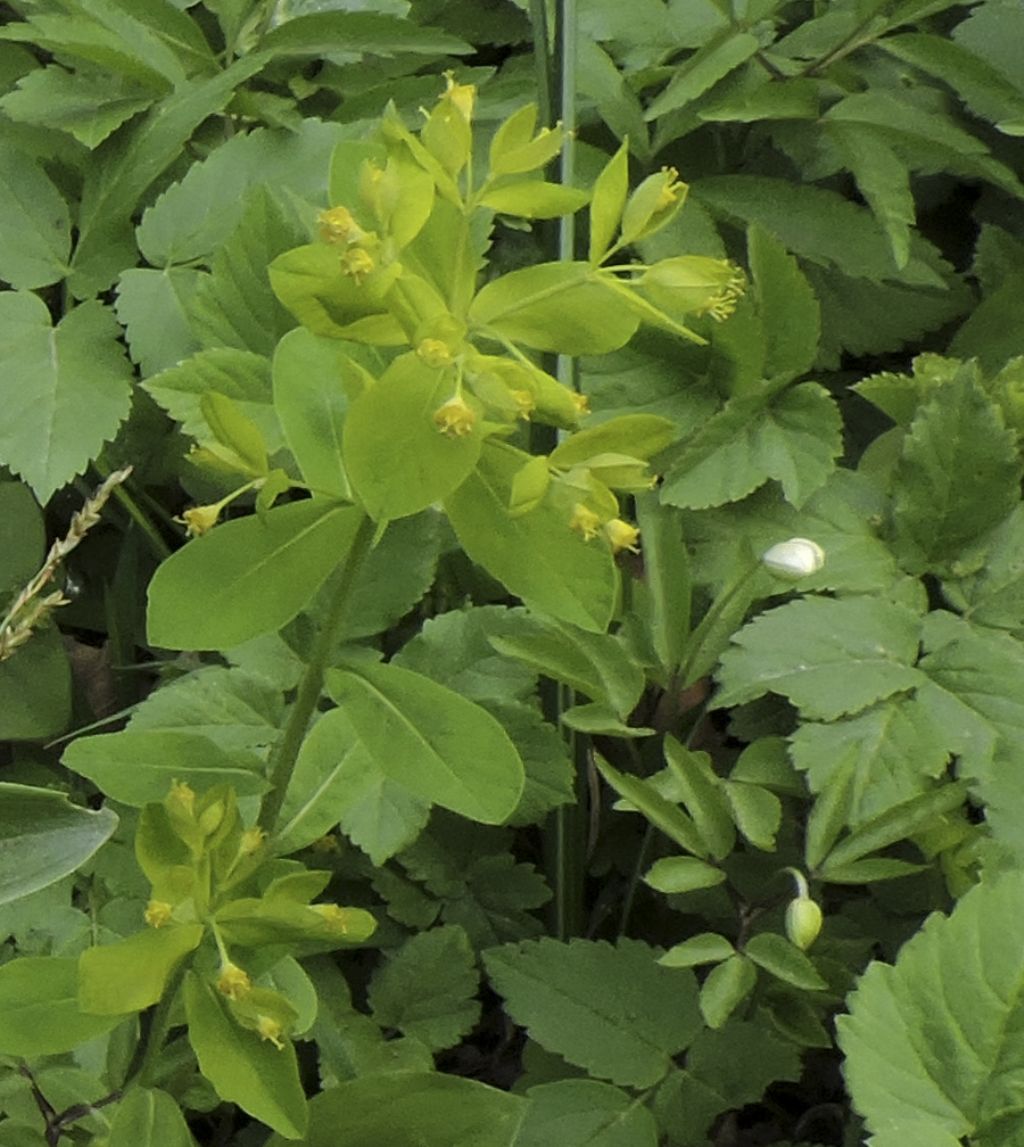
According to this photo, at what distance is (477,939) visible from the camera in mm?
951

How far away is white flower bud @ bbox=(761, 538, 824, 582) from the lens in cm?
85

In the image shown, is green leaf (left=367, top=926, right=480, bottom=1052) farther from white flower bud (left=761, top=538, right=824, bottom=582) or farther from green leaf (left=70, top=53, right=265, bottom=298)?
green leaf (left=70, top=53, right=265, bottom=298)

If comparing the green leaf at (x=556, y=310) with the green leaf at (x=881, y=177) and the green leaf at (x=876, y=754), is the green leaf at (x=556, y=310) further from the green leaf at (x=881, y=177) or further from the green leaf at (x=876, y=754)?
the green leaf at (x=881, y=177)

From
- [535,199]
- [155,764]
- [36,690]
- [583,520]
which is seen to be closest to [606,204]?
[535,199]


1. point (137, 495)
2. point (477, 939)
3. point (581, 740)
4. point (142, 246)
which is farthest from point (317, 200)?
Result: point (477, 939)

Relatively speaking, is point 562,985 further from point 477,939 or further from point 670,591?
point 670,591

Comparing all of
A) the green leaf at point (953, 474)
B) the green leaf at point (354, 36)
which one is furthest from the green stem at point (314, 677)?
the green leaf at point (354, 36)

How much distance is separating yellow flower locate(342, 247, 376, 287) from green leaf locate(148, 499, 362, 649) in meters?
0.12

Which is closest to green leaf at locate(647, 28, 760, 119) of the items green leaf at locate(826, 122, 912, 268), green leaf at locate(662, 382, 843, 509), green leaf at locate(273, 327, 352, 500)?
green leaf at locate(826, 122, 912, 268)

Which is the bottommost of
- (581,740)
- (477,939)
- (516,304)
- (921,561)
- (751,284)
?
(477,939)

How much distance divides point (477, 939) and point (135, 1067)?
0.25m

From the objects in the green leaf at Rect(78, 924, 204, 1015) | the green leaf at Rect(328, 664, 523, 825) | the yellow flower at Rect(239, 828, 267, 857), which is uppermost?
the green leaf at Rect(328, 664, 523, 825)

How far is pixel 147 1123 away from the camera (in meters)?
0.66

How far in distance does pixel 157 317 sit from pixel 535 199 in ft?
1.71
